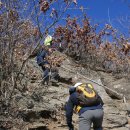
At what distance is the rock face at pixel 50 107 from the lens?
36.7 ft

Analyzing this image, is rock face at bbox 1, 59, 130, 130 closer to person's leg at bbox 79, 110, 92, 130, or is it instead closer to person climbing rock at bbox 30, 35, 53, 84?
person climbing rock at bbox 30, 35, 53, 84

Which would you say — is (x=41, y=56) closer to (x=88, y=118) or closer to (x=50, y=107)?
(x=50, y=107)

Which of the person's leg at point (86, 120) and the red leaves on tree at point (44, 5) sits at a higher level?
the red leaves on tree at point (44, 5)

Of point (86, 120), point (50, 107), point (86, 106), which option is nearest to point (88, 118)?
point (86, 120)

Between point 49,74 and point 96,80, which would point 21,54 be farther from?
point 96,80

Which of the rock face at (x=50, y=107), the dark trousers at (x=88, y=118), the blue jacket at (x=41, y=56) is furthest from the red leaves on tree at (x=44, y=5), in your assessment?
the blue jacket at (x=41, y=56)

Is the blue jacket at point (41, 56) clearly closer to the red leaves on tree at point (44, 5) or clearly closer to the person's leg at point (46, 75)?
the person's leg at point (46, 75)

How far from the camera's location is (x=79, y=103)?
8.26 m

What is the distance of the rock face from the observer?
11.2 meters

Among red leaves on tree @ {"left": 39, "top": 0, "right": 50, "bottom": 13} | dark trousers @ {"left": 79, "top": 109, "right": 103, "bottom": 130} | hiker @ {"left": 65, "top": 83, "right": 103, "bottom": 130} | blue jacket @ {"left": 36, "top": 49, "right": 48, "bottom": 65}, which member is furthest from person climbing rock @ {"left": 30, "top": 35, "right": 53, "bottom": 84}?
dark trousers @ {"left": 79, "top": 109, "right": 103, "bottom": 130}

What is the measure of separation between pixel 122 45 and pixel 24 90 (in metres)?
6.89

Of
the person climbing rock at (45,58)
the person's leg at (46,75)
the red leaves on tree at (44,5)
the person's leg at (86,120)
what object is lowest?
the person's leg at (86,120)

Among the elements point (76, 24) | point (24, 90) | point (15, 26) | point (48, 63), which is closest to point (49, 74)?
point (48, 63)

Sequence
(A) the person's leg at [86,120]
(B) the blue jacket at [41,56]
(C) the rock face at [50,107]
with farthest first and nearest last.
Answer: (B) the blue jacket at [41,56]
(C) the rock face at [50,107]
(A) the person's leg at [86,120]
